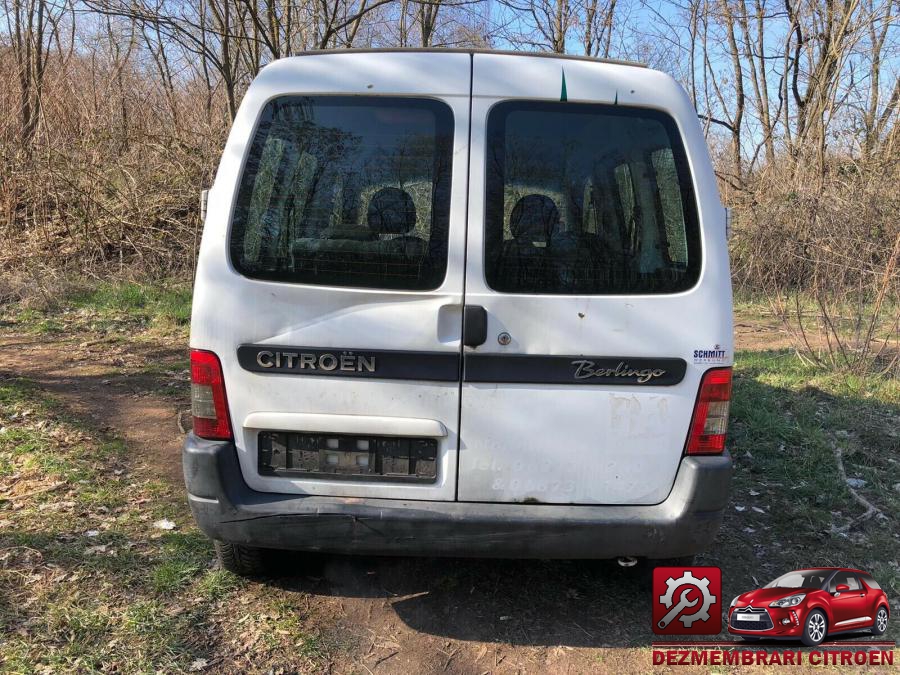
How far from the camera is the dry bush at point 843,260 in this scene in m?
6.38

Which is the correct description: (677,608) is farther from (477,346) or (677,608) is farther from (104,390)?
(104,390)

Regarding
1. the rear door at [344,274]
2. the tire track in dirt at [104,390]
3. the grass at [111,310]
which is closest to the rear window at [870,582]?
the rear door at [344,274]

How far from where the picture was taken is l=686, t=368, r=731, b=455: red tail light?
2.59 m

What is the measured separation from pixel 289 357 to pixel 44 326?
653 centimetres

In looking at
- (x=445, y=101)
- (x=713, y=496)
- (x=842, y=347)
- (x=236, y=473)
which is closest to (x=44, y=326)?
(x=236, y=473)

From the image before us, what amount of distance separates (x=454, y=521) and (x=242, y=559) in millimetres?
1082

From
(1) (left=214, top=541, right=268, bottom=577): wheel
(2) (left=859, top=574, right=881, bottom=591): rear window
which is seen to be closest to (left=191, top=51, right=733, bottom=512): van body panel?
(1) (left=214, top=541, right=268, bottom=577): wheel

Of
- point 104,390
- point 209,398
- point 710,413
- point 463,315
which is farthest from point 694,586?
point 104,390

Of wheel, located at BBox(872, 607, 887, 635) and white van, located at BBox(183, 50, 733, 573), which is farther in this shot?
wheel, located at BBox(872, 607, 887, 635)

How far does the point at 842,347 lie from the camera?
22.0 feet

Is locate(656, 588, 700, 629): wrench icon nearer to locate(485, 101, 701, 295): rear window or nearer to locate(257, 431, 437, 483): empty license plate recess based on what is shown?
locate(257, 431, 437, 483): empty license plate recess

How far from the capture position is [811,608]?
9.32 ft

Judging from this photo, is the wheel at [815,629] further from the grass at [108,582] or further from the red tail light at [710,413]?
the grass at [108,582]

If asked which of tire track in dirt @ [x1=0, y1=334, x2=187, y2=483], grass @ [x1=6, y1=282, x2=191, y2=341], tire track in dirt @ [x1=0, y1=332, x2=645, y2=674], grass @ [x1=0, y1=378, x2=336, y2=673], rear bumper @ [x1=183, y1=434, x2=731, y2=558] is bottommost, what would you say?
tire track in dirt @ [x1=0, y1=332, x2=645, y2=674]
